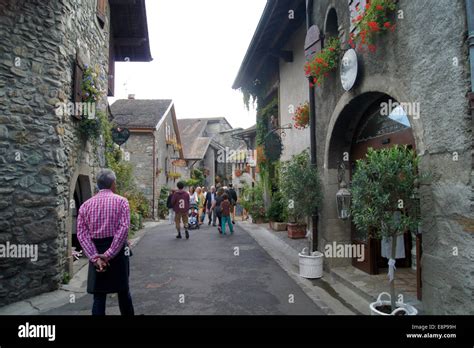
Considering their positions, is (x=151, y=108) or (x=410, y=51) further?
(x=151, y=108)

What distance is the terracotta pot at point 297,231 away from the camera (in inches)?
384

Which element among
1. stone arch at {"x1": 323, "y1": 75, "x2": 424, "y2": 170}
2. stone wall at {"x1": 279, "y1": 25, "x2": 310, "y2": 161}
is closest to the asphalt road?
stone arch at {"x1": 323, "y1": 75, "x2": 424, "y2": 170}

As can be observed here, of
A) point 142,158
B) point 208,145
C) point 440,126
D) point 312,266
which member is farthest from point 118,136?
point 208,145

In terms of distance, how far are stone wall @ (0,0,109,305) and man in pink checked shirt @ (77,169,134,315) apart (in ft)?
7.17

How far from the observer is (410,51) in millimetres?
3887

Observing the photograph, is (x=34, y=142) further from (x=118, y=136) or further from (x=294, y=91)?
(x=294, y=91)

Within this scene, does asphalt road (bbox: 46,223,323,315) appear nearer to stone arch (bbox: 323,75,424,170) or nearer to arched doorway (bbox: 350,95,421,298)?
arched doorway (bbox: 350,95,421,298)

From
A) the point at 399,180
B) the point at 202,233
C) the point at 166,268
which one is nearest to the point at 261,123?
the point at 202,233

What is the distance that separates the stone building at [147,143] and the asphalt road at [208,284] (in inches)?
381

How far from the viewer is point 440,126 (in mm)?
3412

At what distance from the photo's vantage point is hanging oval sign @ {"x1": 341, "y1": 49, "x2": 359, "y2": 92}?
5.07m

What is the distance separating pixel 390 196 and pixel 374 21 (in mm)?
2268

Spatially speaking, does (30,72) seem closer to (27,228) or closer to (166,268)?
(27,228)

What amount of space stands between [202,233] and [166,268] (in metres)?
4.82
